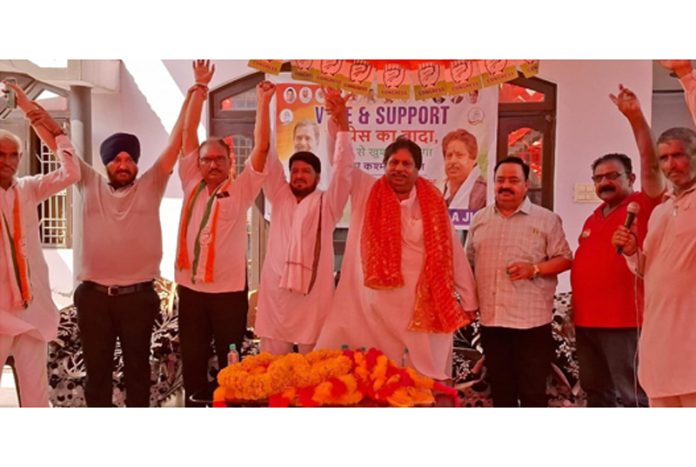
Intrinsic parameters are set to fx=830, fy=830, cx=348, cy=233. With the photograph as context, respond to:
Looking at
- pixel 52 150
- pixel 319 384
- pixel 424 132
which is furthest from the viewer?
pixel 424 132

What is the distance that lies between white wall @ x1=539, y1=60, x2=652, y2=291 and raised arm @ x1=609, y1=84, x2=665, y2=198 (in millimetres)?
27

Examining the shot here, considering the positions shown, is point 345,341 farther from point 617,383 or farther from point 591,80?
point 591,80

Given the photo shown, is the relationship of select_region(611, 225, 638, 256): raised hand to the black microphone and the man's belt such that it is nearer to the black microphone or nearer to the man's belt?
the black microphone

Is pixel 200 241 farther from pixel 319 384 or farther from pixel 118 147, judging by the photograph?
pixel 319 384

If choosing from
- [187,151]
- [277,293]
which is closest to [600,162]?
[277,293]

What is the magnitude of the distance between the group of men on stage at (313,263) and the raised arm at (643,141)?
0.02m

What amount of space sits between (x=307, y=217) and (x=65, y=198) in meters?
1.31

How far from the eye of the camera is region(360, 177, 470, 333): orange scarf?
14.8ft

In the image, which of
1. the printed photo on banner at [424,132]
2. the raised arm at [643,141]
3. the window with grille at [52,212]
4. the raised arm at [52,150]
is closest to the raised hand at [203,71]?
the printed photo on banner at [424,132]

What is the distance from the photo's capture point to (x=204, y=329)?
15.1ft

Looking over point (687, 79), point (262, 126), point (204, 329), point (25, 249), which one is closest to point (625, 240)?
point (687, 79)

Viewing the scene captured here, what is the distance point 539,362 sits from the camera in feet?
14.9

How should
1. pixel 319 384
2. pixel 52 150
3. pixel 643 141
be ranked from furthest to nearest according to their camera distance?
pixel 52 150
pixel 643 141
pixel 319 384

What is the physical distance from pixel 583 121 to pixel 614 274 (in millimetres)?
839
